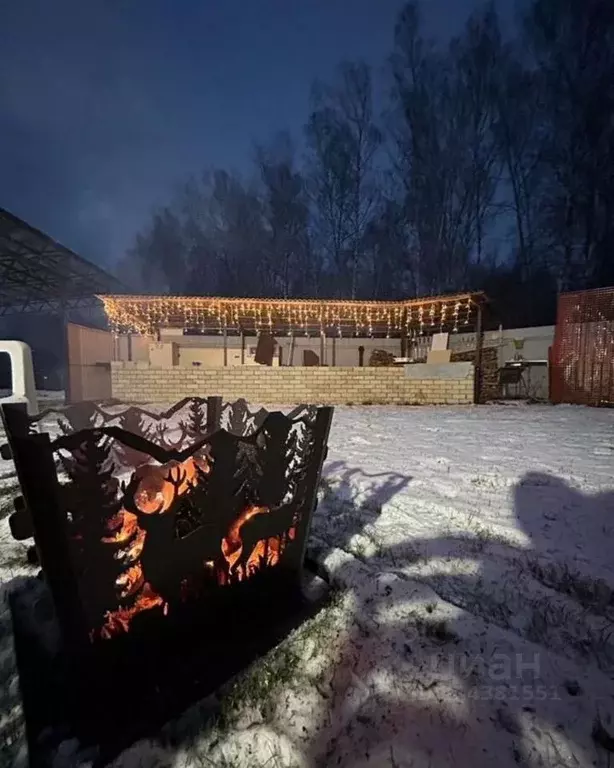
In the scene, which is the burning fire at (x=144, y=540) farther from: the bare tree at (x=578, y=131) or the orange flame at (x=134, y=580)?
the bare tree at (x=578, y=131)

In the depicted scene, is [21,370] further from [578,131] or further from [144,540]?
[578,131]


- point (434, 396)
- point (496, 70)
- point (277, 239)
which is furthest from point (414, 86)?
point (434, 396)

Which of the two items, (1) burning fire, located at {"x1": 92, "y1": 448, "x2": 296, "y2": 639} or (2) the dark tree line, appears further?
(2) the dark tree line

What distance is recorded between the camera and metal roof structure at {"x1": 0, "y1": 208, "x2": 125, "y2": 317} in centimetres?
1428

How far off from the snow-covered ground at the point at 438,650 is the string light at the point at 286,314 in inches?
362

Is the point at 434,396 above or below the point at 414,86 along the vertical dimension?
below

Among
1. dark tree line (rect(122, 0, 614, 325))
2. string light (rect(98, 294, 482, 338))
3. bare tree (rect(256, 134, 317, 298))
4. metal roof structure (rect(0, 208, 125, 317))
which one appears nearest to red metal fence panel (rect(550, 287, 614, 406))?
string light (rect(98, 294, 482, 338))

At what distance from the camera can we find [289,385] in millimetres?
11508

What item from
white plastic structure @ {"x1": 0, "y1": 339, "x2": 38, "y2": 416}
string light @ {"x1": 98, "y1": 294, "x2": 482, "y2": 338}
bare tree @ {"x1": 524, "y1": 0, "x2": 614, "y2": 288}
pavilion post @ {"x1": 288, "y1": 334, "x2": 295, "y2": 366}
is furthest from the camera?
pavilion post @ {"x1": 288, "y1": 334, "x2": 295, "y2": 366}

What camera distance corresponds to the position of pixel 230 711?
133 centimetres

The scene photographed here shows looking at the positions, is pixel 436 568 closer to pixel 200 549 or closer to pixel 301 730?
pixel 301 730

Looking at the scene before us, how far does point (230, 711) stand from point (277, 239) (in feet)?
80.0

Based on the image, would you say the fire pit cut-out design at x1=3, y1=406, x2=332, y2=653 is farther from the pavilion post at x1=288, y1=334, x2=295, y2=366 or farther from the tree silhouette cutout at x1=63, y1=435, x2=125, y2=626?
the pavilion post at x1=288, y1=334, x2=295, y2=366

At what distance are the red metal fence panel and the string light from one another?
8.39 feet
